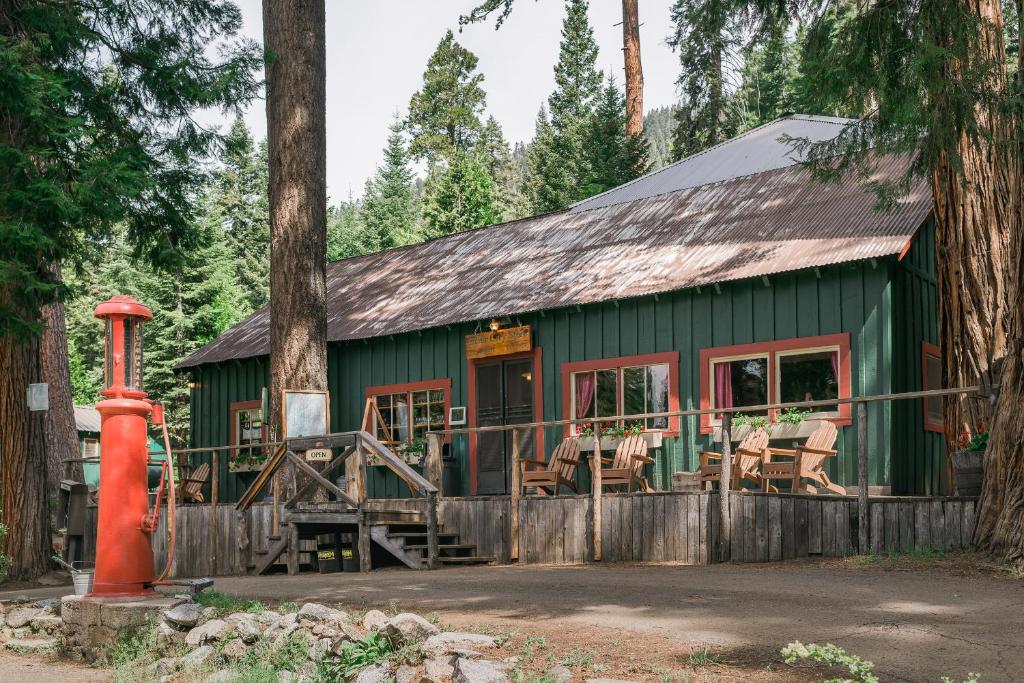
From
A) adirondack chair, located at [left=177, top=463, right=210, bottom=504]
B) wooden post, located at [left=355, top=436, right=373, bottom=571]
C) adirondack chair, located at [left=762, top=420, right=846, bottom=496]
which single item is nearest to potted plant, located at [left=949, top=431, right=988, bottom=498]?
adirondack chair, located at [left=762, top=420, right=846, bottom=496]

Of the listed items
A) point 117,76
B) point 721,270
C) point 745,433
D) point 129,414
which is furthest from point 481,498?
point 117,76

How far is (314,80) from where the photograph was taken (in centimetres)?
1438

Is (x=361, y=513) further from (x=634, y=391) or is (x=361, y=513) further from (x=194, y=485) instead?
(x=194, y=485)

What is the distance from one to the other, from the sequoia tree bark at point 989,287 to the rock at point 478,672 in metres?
4.83

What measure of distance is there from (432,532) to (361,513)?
32.2 inches

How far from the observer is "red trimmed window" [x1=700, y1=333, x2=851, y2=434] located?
13398mm

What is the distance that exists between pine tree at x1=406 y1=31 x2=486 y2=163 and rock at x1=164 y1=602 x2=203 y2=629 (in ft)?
145

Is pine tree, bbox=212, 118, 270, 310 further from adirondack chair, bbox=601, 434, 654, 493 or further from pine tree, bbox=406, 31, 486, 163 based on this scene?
adirondack chair, bbox=601, 434, 654, 493

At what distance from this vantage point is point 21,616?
9.95m

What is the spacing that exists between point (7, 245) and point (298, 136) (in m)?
4.16

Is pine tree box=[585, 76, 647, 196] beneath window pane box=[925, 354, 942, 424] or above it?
above

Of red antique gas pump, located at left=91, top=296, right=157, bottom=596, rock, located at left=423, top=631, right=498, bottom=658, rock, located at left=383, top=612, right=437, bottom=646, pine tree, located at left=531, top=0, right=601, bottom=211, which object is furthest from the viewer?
pine tree, located at left=531, top=0, right=601, bottom=211

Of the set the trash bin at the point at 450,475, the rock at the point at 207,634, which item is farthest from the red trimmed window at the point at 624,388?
the rock at the point at 207,634

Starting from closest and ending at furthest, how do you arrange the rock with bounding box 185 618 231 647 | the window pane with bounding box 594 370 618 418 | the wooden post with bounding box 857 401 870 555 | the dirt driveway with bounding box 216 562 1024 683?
the dirt driveway with bounding box 216 562 1024 683 < the rock with bounding box 185 618 231 647 < the wooden post with bounding box 857 401 870 555 < the window pane with bounding box 594 370 618 418
